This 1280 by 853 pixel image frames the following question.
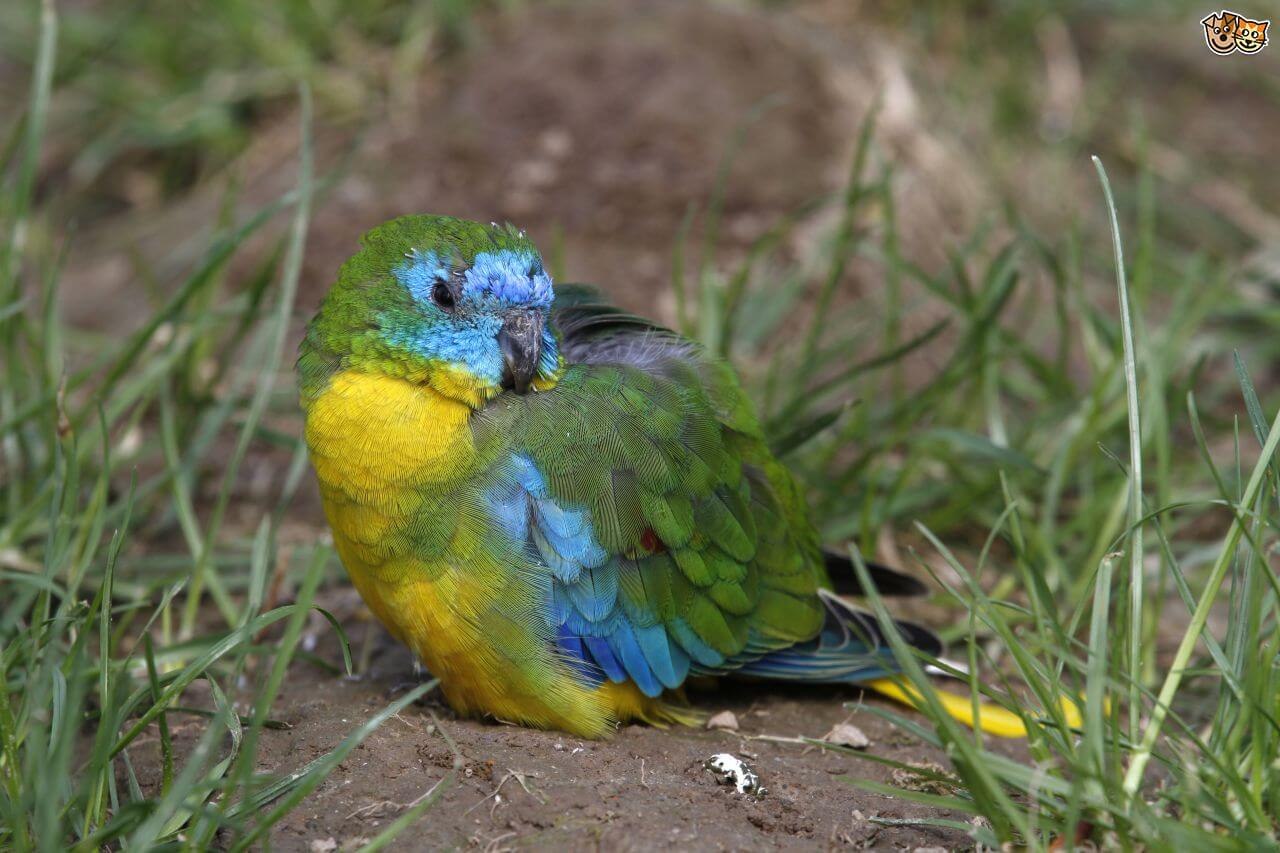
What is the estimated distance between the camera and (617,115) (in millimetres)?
4703

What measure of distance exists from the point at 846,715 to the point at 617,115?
269 centimetres

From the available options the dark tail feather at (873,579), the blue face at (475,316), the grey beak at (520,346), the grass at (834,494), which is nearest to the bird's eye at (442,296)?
the blue face at (475,316)

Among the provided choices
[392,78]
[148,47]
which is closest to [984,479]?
[392,78]

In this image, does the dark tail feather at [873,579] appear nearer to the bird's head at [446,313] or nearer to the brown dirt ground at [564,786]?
the brown dirt ground at [564,786]

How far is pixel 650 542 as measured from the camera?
8.45ft

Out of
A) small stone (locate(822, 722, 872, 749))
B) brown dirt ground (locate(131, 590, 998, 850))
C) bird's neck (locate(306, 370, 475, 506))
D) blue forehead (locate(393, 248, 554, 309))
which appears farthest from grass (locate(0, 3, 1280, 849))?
blue forehead (locate(393, 248, 554, 309))

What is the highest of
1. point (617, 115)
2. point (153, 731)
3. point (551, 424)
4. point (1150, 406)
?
point (617, 115)

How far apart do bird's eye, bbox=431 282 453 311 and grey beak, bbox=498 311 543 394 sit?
11 centimetres

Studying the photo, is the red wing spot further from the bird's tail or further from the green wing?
the bird's tail

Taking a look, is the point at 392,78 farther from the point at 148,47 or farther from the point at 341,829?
the point at 341,829

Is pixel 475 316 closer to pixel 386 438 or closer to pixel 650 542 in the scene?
pixel 386 438

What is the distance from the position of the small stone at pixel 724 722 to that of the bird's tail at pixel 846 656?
10 cm

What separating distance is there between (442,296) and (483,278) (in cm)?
9

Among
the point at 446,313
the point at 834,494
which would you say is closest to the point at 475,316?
the point at 446,313
